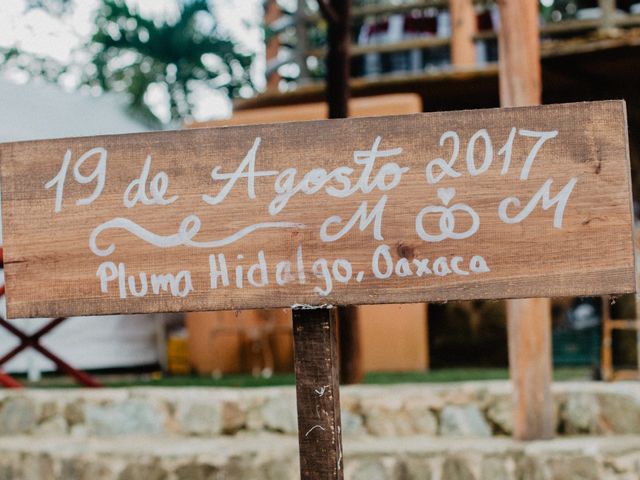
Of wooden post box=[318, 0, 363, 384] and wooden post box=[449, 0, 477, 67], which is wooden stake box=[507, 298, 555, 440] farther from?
wooden post box=[449, 0, 477, 67]

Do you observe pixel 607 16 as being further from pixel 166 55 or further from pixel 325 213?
pixel 166 55

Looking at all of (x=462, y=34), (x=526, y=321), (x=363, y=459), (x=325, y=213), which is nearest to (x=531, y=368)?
(x=526, y=321)

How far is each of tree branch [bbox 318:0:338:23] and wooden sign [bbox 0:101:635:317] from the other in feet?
8.34

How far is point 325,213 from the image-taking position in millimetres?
1981

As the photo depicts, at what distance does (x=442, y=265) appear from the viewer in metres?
1.93

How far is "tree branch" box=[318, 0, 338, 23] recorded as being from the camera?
173 inches

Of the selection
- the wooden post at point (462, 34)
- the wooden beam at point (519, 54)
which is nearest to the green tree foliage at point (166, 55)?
the wooden post at point (462, 34)

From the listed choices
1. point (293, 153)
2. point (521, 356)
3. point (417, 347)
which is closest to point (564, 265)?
point (293, 153)

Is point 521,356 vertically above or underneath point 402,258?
underneath

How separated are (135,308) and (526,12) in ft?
9.08

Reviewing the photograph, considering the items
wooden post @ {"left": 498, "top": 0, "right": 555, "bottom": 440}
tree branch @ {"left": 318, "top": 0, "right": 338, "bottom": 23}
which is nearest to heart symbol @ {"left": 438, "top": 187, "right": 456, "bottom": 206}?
wooden post @ {"left": 498, "top": 0, "right": 555, "bottom": 440}

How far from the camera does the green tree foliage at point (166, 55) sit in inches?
662

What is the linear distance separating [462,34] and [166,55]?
11100 millimetres

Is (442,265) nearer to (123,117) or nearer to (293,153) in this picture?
(293,153)
